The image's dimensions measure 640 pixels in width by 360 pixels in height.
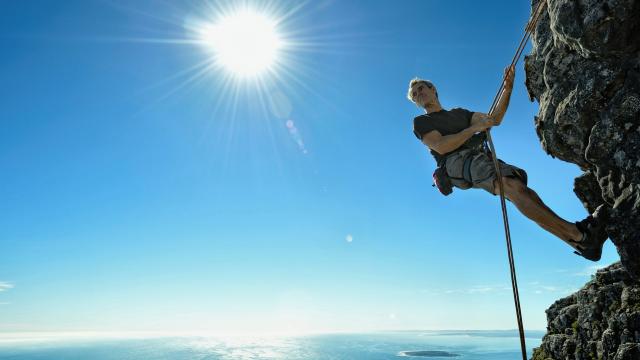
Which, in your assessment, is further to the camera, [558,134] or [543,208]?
[558,134]

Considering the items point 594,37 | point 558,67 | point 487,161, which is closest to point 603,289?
point 487,161

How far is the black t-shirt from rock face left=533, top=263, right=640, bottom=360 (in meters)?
4.69

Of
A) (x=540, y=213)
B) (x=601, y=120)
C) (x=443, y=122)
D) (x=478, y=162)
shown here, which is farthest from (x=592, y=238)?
(x=443, y=122)

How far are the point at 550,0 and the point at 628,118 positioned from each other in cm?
269

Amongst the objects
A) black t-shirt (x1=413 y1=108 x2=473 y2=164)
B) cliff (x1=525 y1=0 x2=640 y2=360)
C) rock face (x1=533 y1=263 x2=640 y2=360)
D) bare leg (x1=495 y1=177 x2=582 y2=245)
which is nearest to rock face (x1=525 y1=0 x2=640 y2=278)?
cliff (x1=525 y1=0 x2=640 y2=360)

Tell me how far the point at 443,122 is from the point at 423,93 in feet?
3.12

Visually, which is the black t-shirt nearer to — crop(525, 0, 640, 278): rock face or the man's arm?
the man's arm

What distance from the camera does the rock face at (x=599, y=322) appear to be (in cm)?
675

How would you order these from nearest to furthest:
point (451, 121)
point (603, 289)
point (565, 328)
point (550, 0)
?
point (550, 0), point (451, 121), point (603, 289), point (565, 328)

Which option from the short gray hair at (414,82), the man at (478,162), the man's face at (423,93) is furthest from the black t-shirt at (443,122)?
the short gray hair at (414,82)

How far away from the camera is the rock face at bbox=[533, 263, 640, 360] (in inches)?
266

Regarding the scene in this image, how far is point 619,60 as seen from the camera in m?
5.71

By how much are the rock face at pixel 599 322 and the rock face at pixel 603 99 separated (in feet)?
5.74

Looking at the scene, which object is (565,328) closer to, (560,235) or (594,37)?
(560,235)
